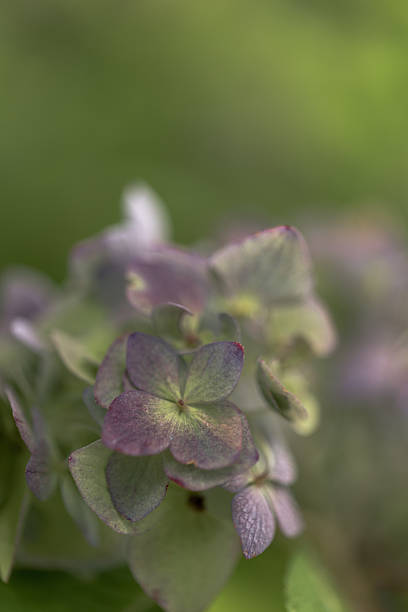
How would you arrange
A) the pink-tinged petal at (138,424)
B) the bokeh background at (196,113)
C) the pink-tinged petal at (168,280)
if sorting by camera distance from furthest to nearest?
the bokeh background at (196,113) → the pink-tinged petal at (168,280) → the pink-tinged petal at (138,424)

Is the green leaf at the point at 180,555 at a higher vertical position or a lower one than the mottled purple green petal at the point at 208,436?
lower

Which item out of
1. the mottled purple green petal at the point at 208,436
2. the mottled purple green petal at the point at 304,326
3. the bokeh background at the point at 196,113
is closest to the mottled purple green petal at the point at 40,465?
the mottled purple green petal at the point at 208,436

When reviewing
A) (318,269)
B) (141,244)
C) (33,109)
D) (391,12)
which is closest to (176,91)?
(33,109)

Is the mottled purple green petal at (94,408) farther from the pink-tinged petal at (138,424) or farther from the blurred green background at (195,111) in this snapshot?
the blurred green background at (195,111)

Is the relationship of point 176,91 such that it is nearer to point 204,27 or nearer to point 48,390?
point 204,27

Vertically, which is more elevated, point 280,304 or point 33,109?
point 280,304

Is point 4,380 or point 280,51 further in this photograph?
point 280,51

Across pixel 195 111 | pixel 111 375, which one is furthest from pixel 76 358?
pixel 195 111
